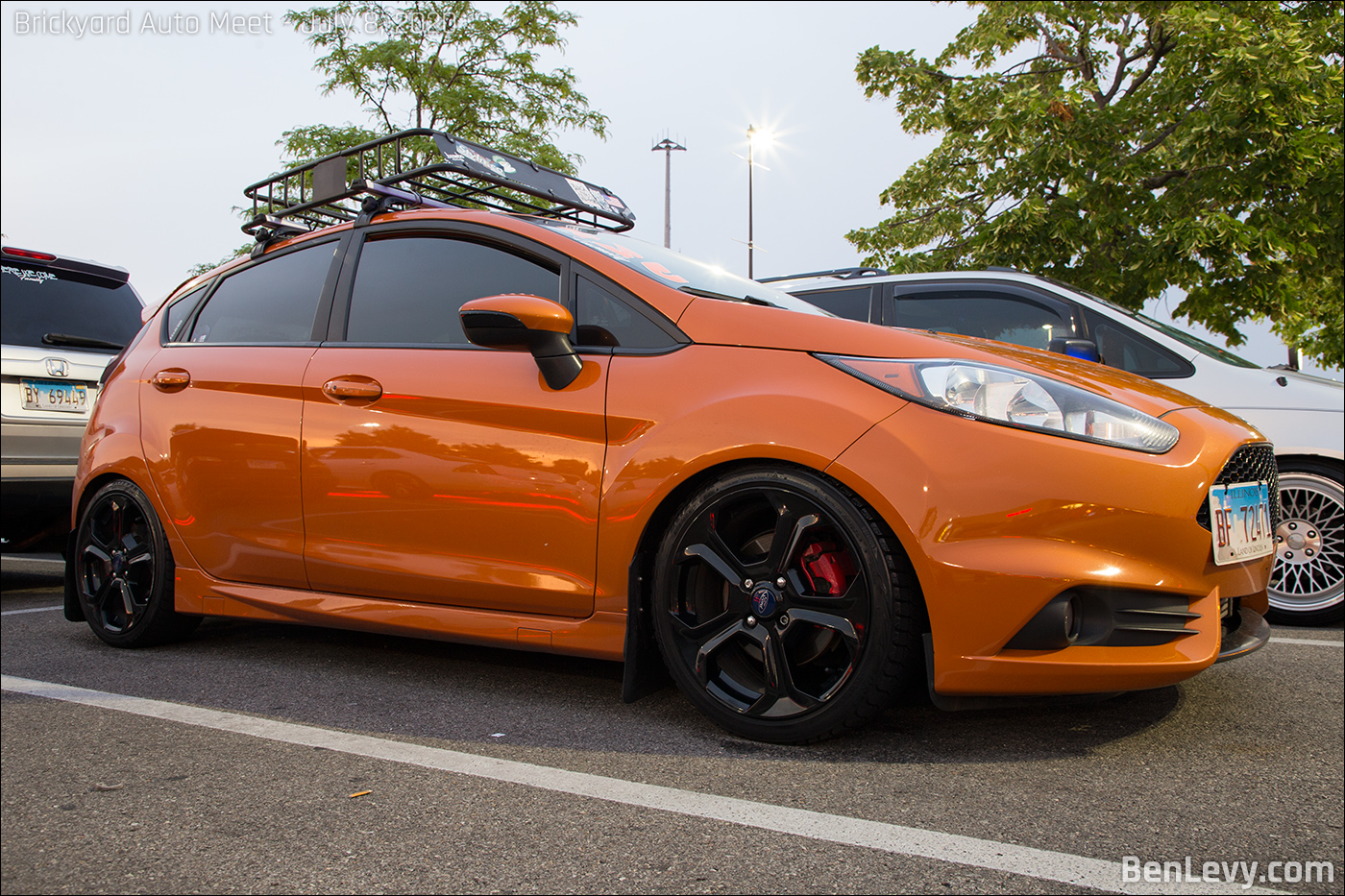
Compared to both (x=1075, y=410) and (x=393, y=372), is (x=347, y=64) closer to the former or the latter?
(x=393, y=372)

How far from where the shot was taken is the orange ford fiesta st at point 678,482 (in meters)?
2.32

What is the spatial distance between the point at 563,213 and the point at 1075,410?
2.48m

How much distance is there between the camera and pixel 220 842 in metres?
1.97

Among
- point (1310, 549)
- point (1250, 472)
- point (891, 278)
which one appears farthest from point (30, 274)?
point (1310, 549)

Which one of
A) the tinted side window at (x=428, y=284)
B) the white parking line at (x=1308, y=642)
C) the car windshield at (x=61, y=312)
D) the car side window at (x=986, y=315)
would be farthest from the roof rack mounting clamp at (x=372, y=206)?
the white parking line at (x=1308, y=642)

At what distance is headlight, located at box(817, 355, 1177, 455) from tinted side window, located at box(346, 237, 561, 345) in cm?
112

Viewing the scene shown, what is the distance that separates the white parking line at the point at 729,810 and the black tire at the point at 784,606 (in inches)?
15.5

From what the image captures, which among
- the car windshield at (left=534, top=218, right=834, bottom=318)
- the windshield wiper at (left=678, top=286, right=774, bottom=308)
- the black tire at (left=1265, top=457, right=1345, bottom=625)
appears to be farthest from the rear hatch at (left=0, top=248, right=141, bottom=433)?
the black tire at (left=1265, top=457, right=1345, bottom=625)

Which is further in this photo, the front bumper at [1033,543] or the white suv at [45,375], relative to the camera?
the white suv at [45,375]

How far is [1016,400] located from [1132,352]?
3.37m

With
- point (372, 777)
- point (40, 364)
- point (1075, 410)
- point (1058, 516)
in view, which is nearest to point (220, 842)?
point (372, 777)

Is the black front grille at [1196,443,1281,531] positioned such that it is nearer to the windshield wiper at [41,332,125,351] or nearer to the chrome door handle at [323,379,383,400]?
the chrome door handle at [323,379,383,400]

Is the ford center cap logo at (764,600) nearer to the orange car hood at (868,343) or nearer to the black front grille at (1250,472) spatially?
the orange car hood at (868,343)

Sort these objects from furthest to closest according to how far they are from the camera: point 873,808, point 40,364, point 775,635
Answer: point 40,364
point 775,635
point 873,808
